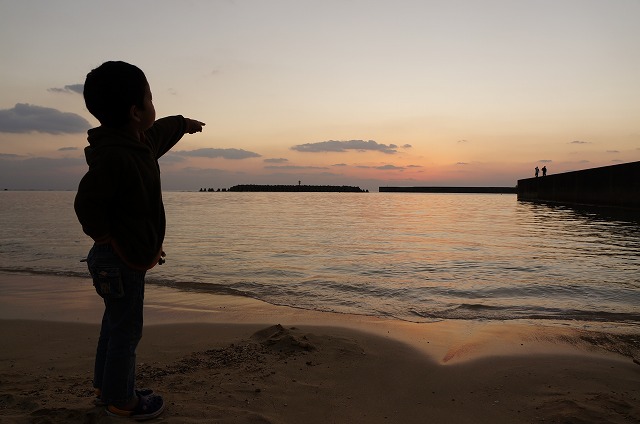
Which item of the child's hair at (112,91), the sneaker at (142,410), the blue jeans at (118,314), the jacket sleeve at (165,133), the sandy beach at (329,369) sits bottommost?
the sandy beach at (329,369)

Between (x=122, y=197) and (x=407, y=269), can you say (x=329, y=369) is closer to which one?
(x=122, y=197)

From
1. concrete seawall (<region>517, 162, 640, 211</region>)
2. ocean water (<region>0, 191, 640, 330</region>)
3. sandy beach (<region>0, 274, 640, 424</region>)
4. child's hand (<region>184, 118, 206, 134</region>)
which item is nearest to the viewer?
sandy beach (<region>0, 274, 640, 424</region>)

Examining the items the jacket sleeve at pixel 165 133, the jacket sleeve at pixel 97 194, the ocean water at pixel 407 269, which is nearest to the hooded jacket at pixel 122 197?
the jacket sleeve at pixel 97 194

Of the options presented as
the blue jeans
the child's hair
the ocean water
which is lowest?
the ocean water

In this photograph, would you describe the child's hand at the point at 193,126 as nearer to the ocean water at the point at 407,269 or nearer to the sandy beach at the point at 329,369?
the sandy beach at the point at 329,369

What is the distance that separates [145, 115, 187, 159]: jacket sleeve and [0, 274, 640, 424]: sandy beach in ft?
5.01

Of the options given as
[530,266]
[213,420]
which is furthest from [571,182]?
[213,420]

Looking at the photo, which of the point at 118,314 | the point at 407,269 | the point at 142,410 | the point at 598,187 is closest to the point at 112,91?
the point at 118,314

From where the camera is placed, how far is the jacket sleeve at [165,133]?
2.69 meters

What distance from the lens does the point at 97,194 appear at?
2242mm

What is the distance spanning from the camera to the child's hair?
91.8 inches

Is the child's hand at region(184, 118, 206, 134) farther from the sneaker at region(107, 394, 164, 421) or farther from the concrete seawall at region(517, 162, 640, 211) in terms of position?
the concrete seawall at region(517, 162, 640, 211)

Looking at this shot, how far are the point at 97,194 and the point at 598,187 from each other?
3273cm

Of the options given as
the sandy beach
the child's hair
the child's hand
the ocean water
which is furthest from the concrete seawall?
the child's hair
